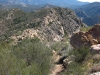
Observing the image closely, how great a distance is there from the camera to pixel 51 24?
430 ft

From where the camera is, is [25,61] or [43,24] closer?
[25,61]

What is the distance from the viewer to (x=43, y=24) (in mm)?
125562

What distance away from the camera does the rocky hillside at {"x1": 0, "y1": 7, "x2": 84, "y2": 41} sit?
380ft

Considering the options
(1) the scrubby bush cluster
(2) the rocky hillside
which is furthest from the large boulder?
(2) the rocky hillside

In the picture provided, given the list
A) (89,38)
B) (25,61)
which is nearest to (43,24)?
(89,38)

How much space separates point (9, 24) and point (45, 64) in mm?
116547

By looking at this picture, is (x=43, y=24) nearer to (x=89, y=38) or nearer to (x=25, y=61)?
(x=89, y=38)

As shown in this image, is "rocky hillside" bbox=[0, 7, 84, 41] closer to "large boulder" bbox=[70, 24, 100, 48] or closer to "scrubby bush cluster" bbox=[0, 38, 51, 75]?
"scrubby bush cluster" bbox=[0, 38, 51, 75]

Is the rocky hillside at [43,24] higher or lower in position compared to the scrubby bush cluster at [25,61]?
lower

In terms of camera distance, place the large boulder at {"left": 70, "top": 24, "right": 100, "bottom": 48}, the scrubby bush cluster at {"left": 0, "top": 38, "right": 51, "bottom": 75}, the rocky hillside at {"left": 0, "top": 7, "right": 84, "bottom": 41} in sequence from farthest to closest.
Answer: the rocky hillside at {"left": 0, "top": 7, "right": 84, "bottom": 41} < the large boulder at {"left": 70, "top": 24, "right": 100, "bottom": 48} < the scrubby bush cluster at {"left": 0, "top": 38, "right": 51, "bottom": 75}

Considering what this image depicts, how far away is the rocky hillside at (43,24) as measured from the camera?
116m

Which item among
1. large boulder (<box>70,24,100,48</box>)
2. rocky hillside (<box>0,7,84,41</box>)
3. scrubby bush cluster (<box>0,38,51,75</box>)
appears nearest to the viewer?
scrubby bush cluster (<box>0,38,51,75</box>)

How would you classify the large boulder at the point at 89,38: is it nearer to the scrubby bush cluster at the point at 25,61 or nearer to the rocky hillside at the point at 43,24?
the scrubby bush cluster at the point at 25,61

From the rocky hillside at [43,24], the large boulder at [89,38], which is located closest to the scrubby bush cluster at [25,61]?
the large boulder at [89,38]
